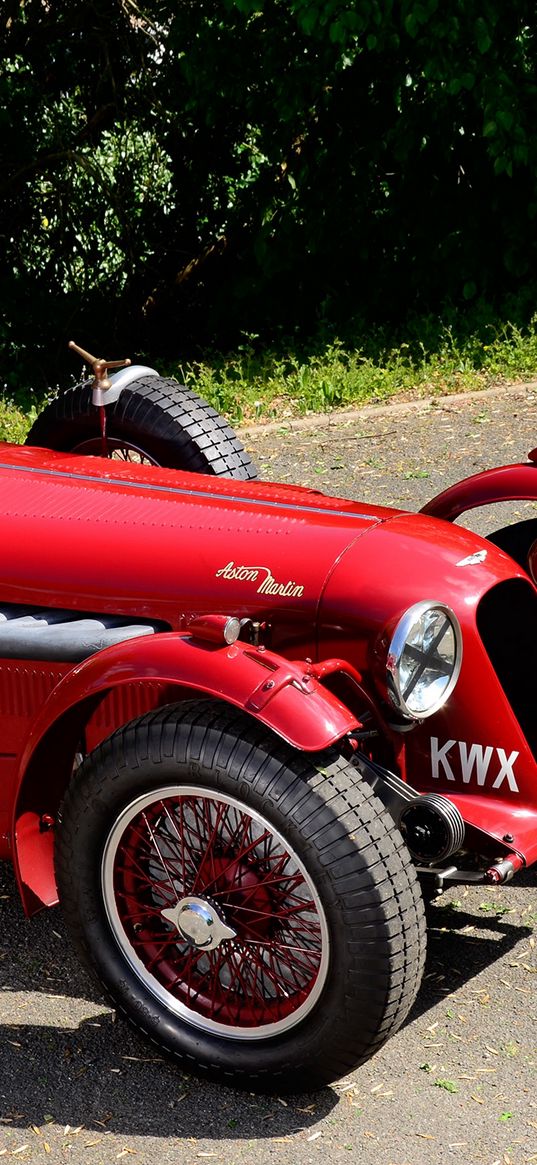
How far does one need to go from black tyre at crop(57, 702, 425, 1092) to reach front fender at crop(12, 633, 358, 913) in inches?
3.4

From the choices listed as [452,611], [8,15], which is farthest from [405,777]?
[8,15]

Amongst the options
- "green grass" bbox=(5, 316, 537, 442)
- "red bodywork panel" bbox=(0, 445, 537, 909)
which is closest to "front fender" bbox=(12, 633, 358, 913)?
"red bodywork panel" bbox=(0, 445, 537, 909)

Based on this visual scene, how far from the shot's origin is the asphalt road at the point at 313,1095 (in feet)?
9.93

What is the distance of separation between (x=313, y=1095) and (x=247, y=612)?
1208 mm

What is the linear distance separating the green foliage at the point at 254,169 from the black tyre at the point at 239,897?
6.51 metres

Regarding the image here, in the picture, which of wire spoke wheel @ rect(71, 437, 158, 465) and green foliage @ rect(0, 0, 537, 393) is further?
green foliage @ rect(0, 0, 537, 393)

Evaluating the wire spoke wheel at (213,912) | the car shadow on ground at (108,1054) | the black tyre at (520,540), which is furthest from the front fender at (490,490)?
the wire spoke wheel at (213,912)

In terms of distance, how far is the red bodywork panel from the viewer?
10.9 feet

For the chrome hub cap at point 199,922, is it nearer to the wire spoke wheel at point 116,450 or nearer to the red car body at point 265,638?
the red car body at point 265,638

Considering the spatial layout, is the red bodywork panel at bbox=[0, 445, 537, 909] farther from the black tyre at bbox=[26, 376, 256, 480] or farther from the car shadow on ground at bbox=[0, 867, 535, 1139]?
the black tyre at bbox=[26, 376, 256, 480]

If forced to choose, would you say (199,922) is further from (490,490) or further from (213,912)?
(490,490)

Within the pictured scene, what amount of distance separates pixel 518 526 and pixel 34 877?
2089 mm

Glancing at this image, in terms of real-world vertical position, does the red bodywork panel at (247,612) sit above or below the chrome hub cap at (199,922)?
above

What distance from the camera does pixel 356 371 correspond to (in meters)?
9.84
